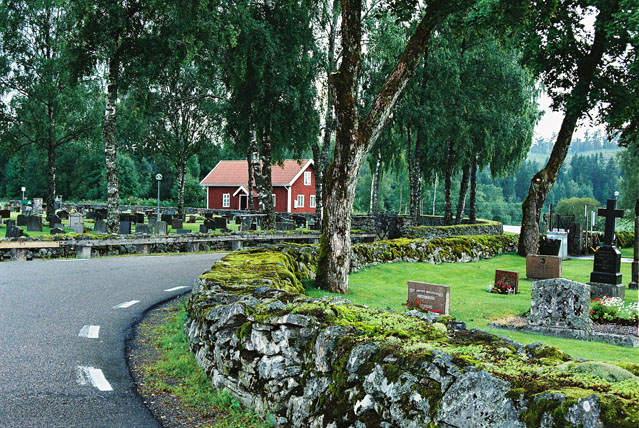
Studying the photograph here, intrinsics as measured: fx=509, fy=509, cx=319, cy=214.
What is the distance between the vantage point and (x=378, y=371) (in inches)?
173

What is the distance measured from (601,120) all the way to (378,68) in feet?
45.5

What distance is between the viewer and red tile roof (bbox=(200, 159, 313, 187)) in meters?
59.3

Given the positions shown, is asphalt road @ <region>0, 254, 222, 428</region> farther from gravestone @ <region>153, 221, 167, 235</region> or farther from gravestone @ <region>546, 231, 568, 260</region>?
gravestone @ <region>546, 231, 568, 260</region>

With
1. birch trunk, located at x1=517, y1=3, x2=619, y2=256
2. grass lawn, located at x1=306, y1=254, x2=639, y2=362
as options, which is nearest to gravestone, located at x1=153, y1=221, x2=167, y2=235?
grass lawn, located at x1=306, y1=254, x2=639, y2=362

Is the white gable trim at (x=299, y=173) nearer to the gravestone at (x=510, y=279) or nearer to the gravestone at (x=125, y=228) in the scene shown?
the gravestone at (x=125, y=228)

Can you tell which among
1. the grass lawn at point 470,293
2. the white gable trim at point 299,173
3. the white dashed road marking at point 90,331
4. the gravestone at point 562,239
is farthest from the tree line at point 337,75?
the white gable trim at point 299,173

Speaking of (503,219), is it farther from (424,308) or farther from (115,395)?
(115,395)

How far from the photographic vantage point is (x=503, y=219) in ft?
324

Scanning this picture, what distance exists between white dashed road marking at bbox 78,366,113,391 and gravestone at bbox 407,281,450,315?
6369 mm

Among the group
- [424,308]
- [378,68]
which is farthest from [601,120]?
[424,308]

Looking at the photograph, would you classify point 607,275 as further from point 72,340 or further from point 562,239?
point 72,340

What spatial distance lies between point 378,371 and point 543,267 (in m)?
15.4

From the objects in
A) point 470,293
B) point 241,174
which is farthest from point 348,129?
point 241,174

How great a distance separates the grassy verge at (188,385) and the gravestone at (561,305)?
23.5 ft
